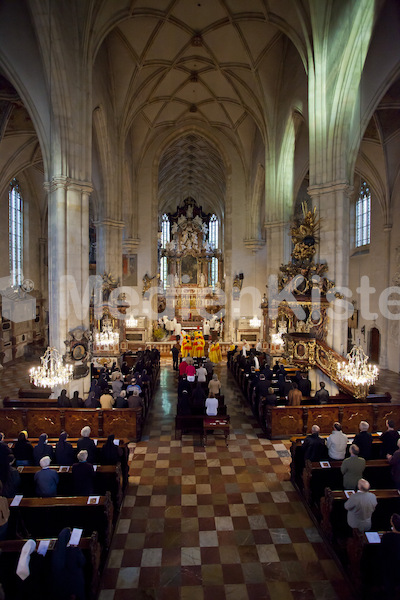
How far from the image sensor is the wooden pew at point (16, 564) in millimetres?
4082

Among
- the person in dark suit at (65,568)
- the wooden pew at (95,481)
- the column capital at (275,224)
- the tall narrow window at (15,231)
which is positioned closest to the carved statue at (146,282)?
the tall narrow window at (15,231)

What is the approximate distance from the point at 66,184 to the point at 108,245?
8226mm

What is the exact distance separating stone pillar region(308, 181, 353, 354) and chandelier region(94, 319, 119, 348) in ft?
32.6

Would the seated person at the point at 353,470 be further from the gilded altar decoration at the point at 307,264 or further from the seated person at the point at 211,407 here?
the gilded altar decoration at the point at 307,264

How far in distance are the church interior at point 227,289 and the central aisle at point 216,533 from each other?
37 millimetres

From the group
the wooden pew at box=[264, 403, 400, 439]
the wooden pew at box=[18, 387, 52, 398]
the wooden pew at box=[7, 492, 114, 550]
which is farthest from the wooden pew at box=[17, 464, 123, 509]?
the wooden pew at box=[18, 387, 52, 398]

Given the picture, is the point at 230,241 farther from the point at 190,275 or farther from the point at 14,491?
the point at 14,491

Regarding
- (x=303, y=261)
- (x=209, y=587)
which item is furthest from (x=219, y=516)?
(x=303, y=261)

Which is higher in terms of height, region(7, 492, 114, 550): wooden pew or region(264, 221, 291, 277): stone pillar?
region(264, 221, 291, 277): stone pillar

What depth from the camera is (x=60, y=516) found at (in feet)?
17.1

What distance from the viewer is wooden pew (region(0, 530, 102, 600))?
161 inches

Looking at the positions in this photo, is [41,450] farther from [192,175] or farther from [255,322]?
[192,175]

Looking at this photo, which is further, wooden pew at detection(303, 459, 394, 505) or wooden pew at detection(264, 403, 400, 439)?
wooden pew at detection(264, 403, 400, 439)

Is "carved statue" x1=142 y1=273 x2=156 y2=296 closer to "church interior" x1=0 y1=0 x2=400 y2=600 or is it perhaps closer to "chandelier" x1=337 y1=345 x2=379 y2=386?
"church interior" x1=0 y1=0 x2=400 y2=600
